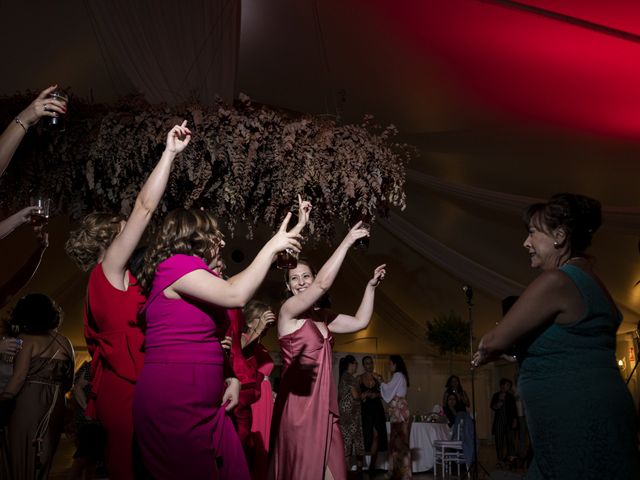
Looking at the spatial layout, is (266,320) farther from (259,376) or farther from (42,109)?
(42,109)

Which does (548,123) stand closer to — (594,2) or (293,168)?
(594,2)

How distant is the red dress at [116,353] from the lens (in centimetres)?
255

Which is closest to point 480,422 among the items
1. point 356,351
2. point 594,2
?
point 356,351

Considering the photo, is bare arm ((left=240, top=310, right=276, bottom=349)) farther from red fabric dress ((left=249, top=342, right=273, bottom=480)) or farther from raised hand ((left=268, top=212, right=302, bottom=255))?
raised hand ((left=268, top=212, right=302, bottom=255))

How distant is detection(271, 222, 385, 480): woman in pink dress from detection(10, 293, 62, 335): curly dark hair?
1.36 metres

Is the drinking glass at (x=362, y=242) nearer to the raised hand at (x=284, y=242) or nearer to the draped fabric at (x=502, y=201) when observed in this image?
the raised hand at (x=284, y=242)

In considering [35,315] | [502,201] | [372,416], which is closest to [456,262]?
[502,201]

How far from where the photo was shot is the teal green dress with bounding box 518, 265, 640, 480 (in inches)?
75.6

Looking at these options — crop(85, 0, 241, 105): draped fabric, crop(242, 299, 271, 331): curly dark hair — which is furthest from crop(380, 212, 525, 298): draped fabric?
crop(242, 299, 271, 331): curly dark hair

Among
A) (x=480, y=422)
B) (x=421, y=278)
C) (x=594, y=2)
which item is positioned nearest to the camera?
(x=594, y=2)

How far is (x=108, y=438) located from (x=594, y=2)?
3732mm

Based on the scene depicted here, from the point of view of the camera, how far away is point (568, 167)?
6.68 metres

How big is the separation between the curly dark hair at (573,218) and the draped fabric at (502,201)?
4.08m

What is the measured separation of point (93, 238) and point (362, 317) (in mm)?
1835
